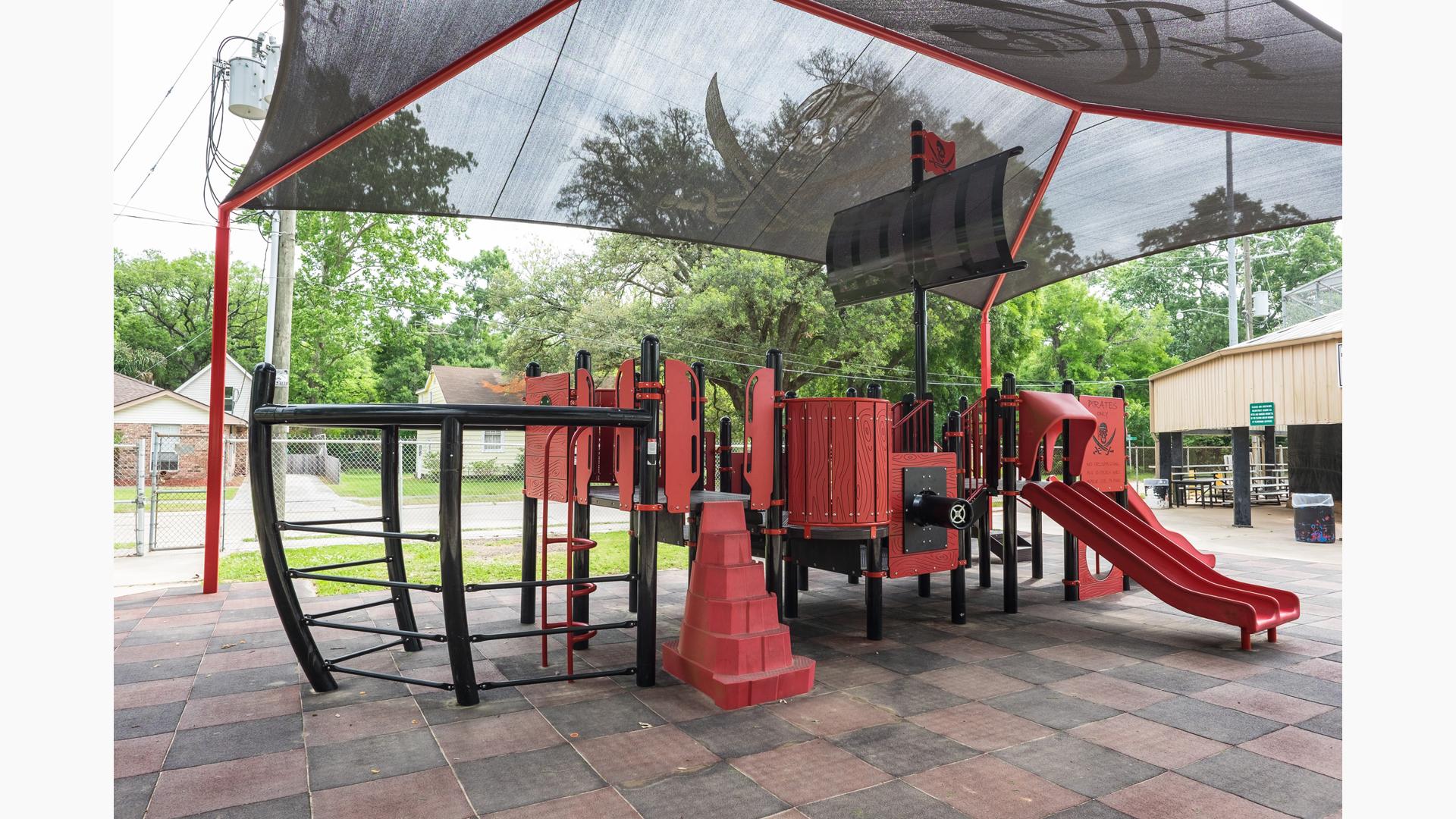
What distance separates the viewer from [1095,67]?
5.21 m

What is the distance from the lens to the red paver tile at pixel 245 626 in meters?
5.52

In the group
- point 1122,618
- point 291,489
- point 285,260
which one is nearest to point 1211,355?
point 1122,618

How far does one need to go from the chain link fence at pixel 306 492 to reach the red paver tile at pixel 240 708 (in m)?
1.65

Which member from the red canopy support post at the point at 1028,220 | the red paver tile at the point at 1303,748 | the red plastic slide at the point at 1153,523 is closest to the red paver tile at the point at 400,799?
the red paver tile at the point at 1303,748

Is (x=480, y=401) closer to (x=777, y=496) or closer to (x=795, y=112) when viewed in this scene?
(x=795, y=112)

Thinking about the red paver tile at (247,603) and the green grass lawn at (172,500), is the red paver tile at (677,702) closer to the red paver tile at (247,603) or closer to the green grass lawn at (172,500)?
the red paver tile at (247,603)

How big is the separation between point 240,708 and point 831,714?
3.01 metres

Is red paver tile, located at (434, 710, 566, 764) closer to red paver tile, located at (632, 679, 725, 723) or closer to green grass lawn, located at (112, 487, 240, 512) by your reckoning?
red paver tile, located at (632, 679, 725, 723)

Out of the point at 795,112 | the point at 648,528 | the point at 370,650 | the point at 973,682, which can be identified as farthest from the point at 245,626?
the point at 795,112

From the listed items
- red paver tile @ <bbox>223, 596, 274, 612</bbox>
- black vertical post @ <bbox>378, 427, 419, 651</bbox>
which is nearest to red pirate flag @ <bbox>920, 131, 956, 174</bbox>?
black vertical post @ <bbox>378, 427, 419, 651</bbox>

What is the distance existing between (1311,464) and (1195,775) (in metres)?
17.1

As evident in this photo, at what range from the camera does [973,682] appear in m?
4.42

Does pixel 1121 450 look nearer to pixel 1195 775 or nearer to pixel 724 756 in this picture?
pixel 1195 775

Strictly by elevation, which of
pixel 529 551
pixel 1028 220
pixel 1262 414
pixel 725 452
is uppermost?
pixel 1028 220
